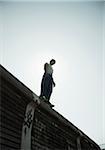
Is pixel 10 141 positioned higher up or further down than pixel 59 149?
further down

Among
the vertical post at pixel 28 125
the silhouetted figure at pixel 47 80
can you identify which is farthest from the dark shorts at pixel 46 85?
the vertical post at pixel 28 125

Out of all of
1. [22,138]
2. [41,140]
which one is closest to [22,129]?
[22,138]

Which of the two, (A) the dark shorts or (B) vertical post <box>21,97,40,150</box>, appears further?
(A) the dark shorts

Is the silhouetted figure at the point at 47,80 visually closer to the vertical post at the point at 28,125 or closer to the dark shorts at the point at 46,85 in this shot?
the dark shorts at the point at 46,85

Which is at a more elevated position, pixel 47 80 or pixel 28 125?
pixel 47 80

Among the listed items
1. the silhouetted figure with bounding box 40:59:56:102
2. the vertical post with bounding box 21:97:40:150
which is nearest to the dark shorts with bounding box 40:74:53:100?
the silhouetted figure with bounding box 40:59:56:102

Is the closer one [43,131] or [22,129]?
[22,129]

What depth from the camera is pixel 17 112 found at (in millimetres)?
1764

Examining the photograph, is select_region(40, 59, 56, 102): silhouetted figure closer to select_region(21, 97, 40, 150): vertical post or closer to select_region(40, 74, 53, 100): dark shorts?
select_region(40, 74, 53, 100): dark shorts

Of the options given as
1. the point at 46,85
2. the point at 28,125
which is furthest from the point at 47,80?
the point at 28,125

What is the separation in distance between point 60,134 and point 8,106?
1.35 metres

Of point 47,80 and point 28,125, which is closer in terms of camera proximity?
point 28,125

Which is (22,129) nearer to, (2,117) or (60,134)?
(2,117)

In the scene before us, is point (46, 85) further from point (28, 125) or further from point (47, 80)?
point (28, 125)
